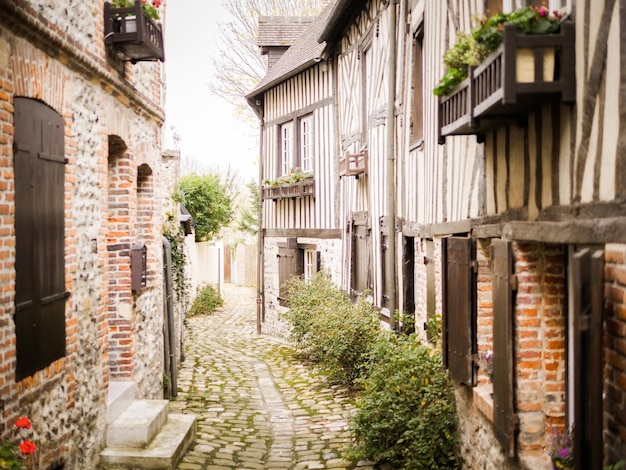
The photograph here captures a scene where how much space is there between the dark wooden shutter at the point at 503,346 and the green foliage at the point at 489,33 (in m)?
1.15

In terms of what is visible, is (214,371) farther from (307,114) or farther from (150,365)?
(307,114)

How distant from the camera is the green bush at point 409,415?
557 cm

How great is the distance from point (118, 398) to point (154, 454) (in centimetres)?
73

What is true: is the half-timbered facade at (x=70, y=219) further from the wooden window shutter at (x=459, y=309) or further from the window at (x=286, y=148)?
the window at (x=286, y=148)

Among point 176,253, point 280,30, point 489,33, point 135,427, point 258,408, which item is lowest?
point 258,408

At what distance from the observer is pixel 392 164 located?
902cm

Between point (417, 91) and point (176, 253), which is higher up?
point (417, 91)

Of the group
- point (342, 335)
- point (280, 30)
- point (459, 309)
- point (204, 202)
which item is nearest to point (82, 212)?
point (459, 309)

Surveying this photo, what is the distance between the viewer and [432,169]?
6.75 meters

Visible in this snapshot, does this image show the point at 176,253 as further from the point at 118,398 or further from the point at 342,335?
the point at 118,398

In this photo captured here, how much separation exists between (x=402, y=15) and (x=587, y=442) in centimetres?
668

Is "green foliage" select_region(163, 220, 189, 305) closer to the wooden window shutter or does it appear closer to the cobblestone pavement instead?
the cobblestone pavement

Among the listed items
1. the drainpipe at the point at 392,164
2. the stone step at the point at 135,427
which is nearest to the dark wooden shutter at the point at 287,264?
the drainpipe at the point at 392,164

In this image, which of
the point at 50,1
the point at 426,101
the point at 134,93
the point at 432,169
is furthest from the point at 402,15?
the point at 50,1
